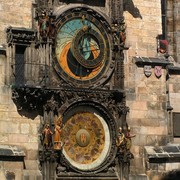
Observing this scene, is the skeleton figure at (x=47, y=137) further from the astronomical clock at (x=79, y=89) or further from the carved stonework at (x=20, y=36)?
the carved stonework at (x=20, y=36)

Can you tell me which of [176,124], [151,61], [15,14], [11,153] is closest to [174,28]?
[151,61]

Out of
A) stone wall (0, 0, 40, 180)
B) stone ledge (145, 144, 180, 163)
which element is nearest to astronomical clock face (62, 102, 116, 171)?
stone wall (0, 0, 40, 180)

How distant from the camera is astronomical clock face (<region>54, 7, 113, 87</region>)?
2355 centimetres

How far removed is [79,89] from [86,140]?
1387mm

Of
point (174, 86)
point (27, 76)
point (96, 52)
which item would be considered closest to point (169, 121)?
point (174, 86)

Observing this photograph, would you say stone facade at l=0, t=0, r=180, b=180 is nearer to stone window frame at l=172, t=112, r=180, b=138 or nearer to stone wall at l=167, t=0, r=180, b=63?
stone window frame at l=172, t=112, r=180, b=138

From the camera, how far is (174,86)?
2595cm

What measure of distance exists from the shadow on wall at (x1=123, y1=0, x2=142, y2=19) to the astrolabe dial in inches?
128

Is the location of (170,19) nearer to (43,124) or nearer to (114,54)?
(114,54)

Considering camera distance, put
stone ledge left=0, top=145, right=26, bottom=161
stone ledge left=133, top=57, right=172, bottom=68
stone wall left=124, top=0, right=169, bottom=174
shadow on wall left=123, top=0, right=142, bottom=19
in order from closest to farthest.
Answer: stone ledge left=0, top=145, right=26, bottom=161 → stone wall left=124, top=0, right=169, bottom=174 → stone ledge left=133, top=57, right=172, bottom=68 → shadow on wall left=123, top=0, right=142, bottom=19

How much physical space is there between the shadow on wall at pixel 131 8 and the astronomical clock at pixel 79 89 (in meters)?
0.72

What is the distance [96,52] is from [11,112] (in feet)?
10.2

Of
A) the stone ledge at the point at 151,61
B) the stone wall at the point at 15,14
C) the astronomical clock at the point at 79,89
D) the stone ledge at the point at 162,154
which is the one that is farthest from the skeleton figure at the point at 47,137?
the stone ledge at the point at 151,61

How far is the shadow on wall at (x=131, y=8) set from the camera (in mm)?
24944
